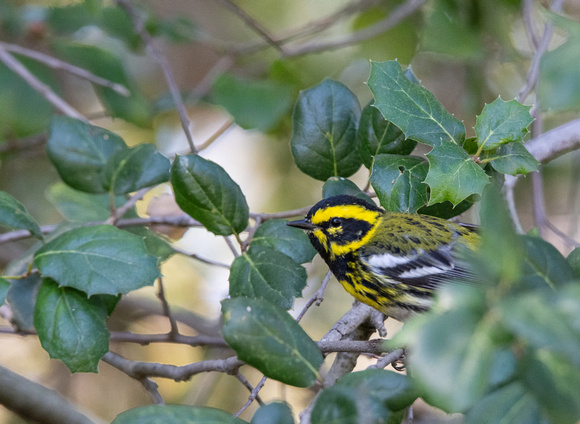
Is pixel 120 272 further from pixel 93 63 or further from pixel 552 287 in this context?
pixel 93 63

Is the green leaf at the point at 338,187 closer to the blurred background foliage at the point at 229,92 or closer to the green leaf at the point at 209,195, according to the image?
the green leaf at the point at 209,195

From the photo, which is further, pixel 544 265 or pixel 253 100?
pixel 253 100

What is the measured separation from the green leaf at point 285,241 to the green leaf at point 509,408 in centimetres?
124

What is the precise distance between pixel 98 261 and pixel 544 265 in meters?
1.59

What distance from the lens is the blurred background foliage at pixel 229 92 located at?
438 centimetres

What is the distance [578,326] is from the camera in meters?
1.08

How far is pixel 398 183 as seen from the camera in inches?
93.7

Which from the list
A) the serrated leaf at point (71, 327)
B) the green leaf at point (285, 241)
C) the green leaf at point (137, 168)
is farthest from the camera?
the green leaf at point (137, 168)

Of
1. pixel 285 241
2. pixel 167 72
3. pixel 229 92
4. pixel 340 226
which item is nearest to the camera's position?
pixel 285 241

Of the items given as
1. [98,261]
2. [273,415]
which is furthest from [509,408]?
[98,261]

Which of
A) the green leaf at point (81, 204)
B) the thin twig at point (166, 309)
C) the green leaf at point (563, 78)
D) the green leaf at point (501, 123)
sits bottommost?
the thin twig at point (166, 309)

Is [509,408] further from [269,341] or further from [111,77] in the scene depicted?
[111,77]

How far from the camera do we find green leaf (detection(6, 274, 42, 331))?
2613 millimetres

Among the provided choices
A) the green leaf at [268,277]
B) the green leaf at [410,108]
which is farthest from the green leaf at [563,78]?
the green leaf at [268,277]
